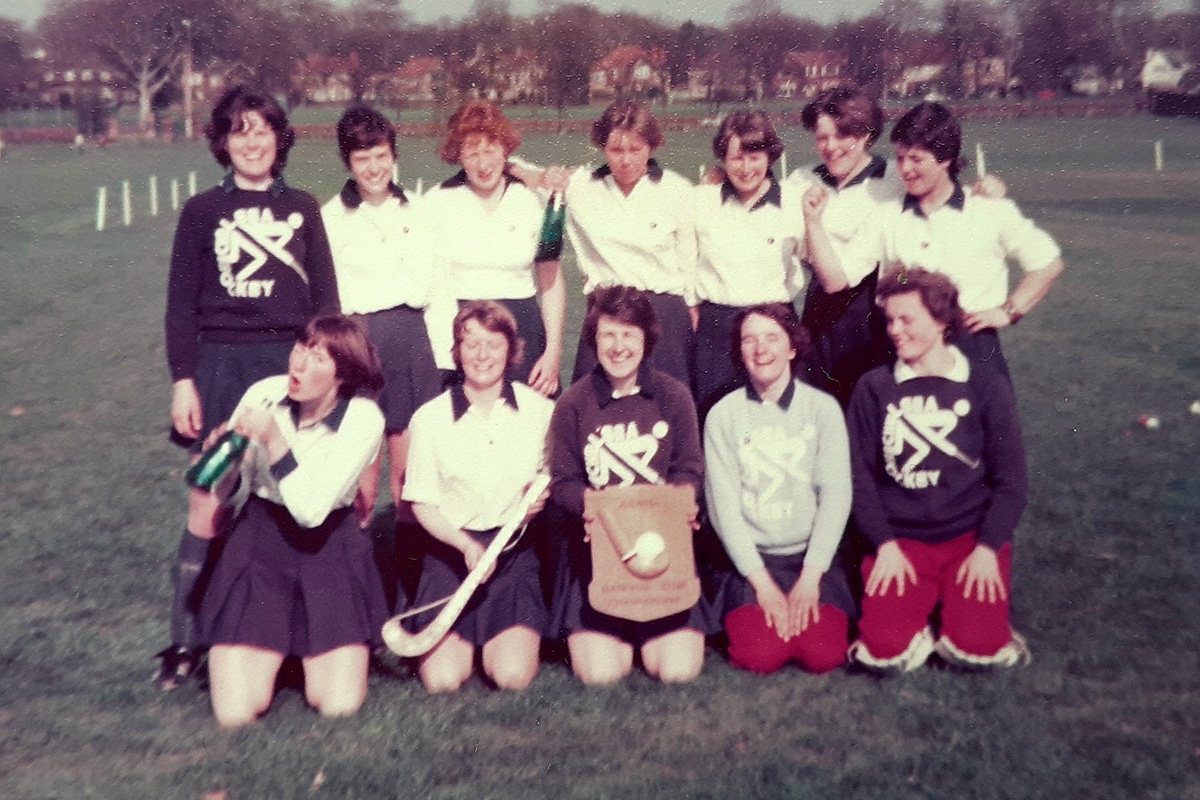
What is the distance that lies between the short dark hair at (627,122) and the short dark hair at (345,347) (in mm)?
1367

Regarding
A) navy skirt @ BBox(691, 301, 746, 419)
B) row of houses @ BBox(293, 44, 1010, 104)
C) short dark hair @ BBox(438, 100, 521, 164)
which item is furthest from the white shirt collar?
short dark hair @ BBox(438, 100, 521, 164)

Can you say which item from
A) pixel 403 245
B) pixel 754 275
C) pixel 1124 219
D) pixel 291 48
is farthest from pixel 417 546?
pixel 291 48

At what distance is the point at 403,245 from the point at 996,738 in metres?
2.85

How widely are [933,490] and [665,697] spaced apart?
1.22 meters

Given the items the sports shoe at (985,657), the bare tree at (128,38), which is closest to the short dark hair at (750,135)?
the sports shoe at (985,657)

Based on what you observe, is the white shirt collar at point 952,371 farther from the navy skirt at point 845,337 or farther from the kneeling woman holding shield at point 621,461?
the kneeling woman holding shield at point 621,461

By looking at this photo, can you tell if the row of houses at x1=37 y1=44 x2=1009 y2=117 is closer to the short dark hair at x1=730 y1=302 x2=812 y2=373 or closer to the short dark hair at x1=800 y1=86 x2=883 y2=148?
the short dark hair at x1=800 y1=86 x2=883 y2=148

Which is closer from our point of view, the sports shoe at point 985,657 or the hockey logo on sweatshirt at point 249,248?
the sports shoe at point 985,657

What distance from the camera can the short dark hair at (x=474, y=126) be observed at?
4762mm

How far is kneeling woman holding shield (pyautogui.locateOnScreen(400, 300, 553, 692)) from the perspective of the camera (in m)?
4.26

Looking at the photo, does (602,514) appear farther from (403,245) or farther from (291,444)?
(403,245)

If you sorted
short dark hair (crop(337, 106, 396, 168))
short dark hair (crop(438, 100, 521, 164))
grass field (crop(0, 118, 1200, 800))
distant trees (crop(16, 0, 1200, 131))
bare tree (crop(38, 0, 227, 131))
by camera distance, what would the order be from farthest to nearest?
bare tree (crop(38, 0, 227, 131))
distant trees (crop(16, 0, 1200, 131))
short dark hair (crop(438, 100, 521, 164))
short dark hair (crop(337, 106, 396, 168))
grass field (crop(0, 118, 1200, 800))

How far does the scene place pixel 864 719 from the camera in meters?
3.85

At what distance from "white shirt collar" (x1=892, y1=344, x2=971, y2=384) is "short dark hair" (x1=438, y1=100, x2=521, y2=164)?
1814 millimetres
